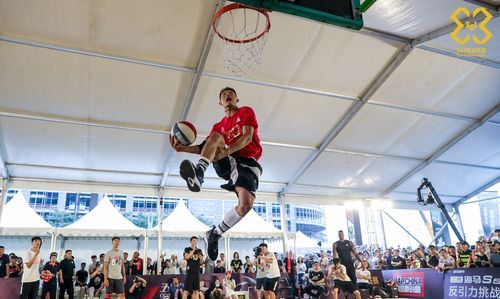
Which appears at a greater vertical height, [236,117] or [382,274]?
[236,117]

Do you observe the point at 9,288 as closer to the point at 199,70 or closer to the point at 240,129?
the point at 199,70

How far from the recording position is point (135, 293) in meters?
10.8

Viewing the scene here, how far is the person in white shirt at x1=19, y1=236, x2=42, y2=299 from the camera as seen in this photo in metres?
7.95

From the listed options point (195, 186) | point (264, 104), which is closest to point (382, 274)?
point (264, 104)

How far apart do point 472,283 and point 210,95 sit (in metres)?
7.69

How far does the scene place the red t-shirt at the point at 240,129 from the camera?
3.64 m

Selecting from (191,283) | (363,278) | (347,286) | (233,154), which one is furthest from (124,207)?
(233,154)

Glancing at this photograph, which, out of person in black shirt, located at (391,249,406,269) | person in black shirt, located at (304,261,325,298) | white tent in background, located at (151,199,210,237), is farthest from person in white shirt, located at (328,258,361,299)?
white tent in background, located at (151,199,210,237)

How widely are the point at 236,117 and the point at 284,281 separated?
32.1 ft

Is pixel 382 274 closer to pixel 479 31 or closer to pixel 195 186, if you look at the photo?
pixel 479 31

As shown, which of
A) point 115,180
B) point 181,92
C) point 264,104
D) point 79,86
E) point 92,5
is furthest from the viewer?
point 115,180

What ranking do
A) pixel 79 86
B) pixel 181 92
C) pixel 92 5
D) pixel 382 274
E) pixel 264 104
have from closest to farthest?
pixel 92 5
pixel 79 86
pixel 181 92
pixel 264 104
pixel 382 274

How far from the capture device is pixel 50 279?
9.34 meters

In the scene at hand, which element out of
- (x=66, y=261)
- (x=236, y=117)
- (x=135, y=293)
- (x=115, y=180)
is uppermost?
(x=115, y=180)
